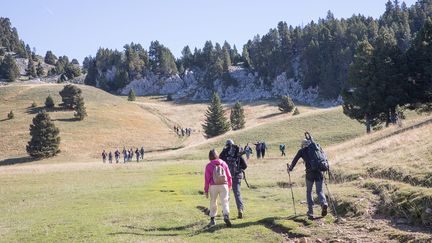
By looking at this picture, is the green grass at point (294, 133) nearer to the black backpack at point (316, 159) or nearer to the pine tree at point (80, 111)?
the pine tree at point (80, 111)

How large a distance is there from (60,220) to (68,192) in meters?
11.4

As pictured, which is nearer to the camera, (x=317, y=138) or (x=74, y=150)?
(x=317, y=138)

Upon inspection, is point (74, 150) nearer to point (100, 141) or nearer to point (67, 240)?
point (100, 141)

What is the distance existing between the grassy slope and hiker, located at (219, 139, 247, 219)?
67.5m

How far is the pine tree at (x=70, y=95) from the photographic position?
115500 mm

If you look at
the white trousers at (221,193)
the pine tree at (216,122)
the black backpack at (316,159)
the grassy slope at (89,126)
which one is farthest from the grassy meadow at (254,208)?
the pine tree at (216,122)

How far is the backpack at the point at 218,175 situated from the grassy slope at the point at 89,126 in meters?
69.0

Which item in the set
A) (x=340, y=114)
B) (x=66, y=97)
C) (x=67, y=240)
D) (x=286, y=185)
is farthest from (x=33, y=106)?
(x=67, y=240)

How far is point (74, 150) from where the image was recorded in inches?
3359

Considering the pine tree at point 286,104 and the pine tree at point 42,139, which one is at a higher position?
the pine tree at point 286,104

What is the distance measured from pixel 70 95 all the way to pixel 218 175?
358ft

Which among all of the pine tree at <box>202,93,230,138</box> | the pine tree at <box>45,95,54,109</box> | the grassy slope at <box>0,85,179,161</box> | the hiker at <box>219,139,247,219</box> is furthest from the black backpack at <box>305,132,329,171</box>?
the pine tree at <box>45,95,54,109</box>

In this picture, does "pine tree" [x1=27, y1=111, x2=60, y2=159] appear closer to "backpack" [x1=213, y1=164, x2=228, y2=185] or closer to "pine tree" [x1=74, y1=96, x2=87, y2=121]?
"pine tree" [x1=74, y1=96, x2=87, y2=121]

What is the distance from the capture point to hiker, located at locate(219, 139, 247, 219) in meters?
16.6
